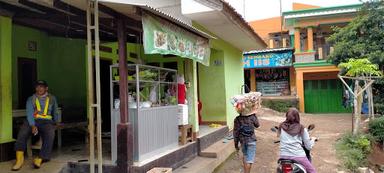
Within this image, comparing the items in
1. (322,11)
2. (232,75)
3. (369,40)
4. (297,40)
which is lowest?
(232,75)

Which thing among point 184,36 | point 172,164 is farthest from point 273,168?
point 184,36

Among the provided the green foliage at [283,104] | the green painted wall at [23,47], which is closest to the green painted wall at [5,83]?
the green painted wall at [23,47]

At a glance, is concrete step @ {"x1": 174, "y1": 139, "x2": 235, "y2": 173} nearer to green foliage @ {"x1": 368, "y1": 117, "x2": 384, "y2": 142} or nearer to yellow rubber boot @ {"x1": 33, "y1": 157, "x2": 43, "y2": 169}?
yellow rubber boot @ {"x1": 33, "y1": 157, "x2": 43, "y2": 169}

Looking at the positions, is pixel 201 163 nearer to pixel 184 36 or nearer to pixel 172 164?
pixel 172 164

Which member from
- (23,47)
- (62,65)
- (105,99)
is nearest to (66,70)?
(62,65)

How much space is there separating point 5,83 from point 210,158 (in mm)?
4425

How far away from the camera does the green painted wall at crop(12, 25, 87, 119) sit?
27.3 ft

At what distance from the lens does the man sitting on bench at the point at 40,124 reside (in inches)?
226

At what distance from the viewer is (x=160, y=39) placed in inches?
223

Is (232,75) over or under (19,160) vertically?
over

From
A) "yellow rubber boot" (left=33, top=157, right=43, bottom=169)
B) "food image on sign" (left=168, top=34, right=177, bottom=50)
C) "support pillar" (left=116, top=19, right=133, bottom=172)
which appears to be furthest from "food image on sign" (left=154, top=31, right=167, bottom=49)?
"yellow rubber boot" (left=33, top=157, right=43, bottom=169)

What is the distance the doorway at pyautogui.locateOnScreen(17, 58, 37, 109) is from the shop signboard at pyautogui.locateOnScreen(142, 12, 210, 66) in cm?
371

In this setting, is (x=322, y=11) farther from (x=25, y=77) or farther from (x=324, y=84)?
(x=25, y=77)

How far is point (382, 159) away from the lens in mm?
10961
